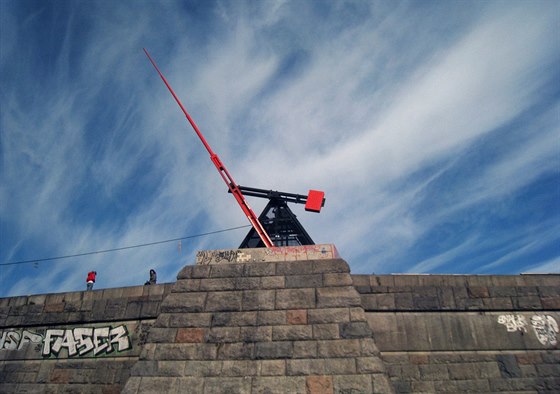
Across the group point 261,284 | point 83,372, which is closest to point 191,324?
point 261,284

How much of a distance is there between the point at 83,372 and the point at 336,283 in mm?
6842

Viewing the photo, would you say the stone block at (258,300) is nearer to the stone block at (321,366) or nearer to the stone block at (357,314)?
the stone block at (321,366)

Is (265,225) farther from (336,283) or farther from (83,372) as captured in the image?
(83,372)

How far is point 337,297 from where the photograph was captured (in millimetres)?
8602

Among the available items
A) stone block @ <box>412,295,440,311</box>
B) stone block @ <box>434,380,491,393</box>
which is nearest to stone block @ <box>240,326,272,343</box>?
stone block @ <box>412,295,440,311</box>

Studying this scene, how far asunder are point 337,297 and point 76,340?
23.5 ft

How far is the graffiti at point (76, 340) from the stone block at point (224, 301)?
9.37 feet

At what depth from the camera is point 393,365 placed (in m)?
9.12

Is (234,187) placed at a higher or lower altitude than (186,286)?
higher

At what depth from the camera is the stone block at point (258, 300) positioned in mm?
8750

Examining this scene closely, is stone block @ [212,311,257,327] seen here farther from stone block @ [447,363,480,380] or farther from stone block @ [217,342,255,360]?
stone block @ [447,363,480,380]

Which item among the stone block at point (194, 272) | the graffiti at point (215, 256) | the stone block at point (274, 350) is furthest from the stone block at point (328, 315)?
the stone block at point (194, 272)

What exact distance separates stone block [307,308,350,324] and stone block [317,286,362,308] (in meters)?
0.11

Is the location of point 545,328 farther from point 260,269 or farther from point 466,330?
point 260,269
